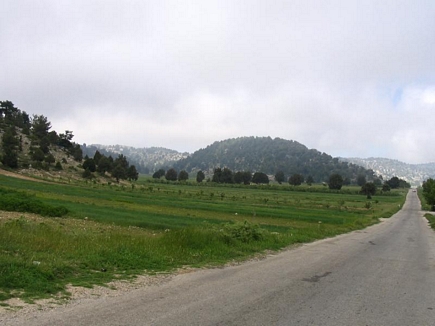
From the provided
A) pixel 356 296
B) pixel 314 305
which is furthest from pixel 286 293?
pixel 356 296

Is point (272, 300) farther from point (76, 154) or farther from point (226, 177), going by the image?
point (226, 177)

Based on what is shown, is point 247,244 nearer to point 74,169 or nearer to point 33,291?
point 33,291

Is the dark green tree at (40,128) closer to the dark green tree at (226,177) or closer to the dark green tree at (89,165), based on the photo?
the dark green tree at (89,165)

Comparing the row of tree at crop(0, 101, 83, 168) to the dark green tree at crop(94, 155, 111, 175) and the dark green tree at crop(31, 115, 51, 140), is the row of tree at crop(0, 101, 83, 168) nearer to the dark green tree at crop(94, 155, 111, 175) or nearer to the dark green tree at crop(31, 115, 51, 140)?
the dark green tree at crop(31, 115, 51, 140)

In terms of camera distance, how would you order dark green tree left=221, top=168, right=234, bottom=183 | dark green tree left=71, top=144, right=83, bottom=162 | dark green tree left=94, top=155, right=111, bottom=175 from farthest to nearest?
dark green tree left=221, top=168, right=234, bottom=183, dark green tree left=71, top=144, right=83, bottom=162, dark green tree left=94, top=155, right=111, bottom=175

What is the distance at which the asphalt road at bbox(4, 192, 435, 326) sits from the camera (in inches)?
261

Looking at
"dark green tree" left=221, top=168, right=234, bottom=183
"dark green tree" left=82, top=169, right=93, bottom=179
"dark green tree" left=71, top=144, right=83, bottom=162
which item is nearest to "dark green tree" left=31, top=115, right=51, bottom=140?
"dark green tree" left=71, top=144, right=83, bottom=162

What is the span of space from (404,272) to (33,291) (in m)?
11.6

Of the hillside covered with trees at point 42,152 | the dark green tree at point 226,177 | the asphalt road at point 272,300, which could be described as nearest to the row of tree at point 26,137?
the hillside covered with trees at point 42,152

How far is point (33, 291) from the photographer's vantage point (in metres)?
7.60

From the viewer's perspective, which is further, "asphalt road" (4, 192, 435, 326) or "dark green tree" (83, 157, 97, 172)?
"dark green tree" (83, 157, 97, 172)

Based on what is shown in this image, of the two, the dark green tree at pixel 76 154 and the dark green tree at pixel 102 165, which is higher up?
the dark green tree at pixel 76 154

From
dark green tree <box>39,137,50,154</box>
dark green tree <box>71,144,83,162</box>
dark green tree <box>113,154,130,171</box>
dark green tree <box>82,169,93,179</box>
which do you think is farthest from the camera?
dark green tree <box>113,154,130,171</box>

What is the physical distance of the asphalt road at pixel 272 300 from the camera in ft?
21.7
